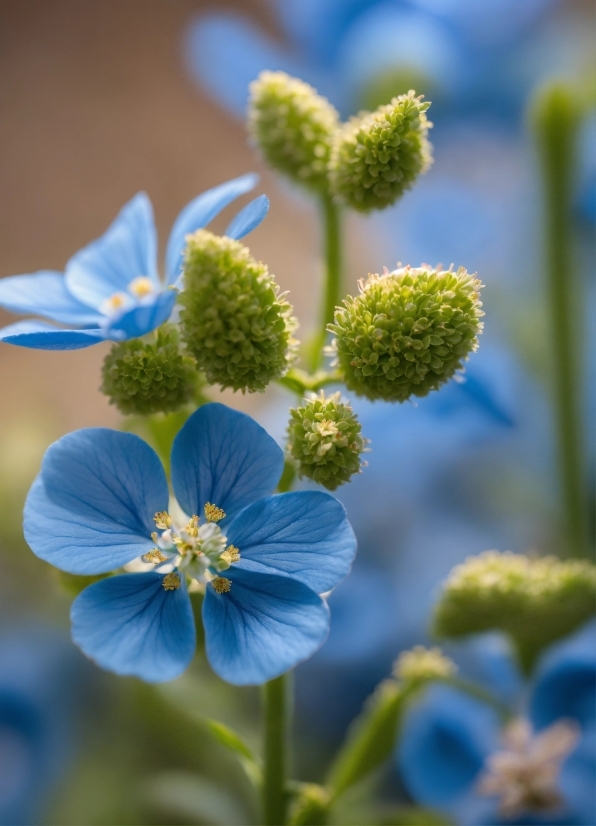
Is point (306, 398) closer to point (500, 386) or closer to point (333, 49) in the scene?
point (500, 386)

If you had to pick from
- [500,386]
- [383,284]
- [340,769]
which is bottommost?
[340,769]

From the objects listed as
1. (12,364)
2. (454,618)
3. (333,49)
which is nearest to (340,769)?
(454,618)

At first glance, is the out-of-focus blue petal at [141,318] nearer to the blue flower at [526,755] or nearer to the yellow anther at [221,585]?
the yellow anther at [221,585]

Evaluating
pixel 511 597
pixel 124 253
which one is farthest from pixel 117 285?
pixel 511 597

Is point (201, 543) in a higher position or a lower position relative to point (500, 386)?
lower

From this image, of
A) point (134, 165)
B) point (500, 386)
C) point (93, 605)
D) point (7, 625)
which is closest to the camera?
point (93, 605)

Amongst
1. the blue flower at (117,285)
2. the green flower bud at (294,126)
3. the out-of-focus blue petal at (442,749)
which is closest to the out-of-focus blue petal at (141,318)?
the blue flower at (117,285)

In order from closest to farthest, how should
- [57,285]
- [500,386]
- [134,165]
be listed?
[57,285] < [500,386] < [134,165]
